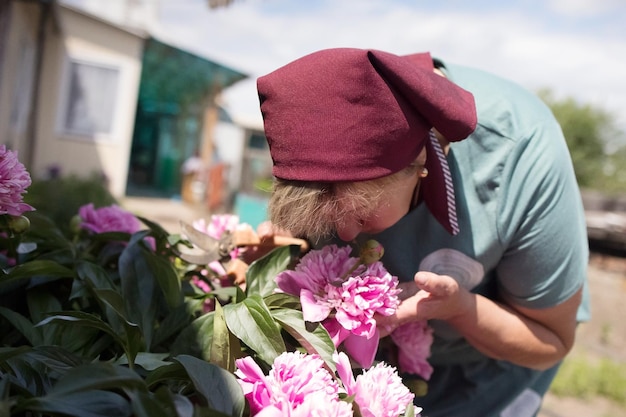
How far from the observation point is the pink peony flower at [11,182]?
1027mm

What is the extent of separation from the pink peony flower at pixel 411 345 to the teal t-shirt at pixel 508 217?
0.11m

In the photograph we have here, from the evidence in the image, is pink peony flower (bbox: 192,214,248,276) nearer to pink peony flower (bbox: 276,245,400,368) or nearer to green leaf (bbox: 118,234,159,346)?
green leaf (bbox: 118,234,159,346)

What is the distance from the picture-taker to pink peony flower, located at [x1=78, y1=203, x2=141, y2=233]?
1447 millimetres

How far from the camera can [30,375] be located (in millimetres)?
868

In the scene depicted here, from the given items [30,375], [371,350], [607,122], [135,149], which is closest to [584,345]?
[371,350]

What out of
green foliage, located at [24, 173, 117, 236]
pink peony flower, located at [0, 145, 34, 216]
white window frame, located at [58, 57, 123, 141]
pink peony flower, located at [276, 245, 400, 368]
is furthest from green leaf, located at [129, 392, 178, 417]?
white window frame, located at [58, 57, 123, 141]

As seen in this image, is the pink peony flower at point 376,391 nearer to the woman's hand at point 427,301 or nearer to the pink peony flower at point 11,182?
the woman's hand at point 427,301

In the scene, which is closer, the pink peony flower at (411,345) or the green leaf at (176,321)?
the green leaf at (176,321)

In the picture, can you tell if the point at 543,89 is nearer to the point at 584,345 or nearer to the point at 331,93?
the point at 584,345

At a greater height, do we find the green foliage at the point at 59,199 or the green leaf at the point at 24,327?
the green leaf at the point at 24,327

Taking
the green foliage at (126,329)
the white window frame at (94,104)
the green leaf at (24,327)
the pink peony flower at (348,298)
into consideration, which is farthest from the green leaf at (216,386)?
the white window frame at (94,104)

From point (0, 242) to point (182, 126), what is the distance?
17090mm

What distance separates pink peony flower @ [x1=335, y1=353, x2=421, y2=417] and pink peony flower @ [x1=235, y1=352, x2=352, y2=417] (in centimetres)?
3

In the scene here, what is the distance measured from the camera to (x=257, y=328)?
3.29ft
